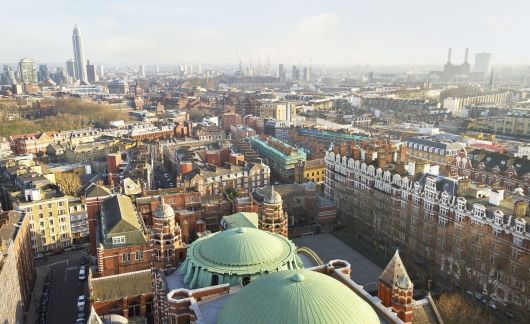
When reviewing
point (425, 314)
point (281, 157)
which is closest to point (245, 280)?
point (425, 314)

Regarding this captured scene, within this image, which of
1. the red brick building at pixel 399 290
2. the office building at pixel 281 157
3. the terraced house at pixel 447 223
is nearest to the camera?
the red brick building at pixel 399 290

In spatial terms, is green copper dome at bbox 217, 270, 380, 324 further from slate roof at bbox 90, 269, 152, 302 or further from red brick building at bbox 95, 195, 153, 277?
red brick building at bbox 95, 195, 153, 277

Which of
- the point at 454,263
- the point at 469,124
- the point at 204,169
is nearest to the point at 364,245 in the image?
the point at 454,263

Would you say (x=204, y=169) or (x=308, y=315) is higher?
(x=308, y=315)

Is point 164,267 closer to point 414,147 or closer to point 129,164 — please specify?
point 129,164

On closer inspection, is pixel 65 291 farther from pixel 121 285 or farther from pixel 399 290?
pixel 399 290

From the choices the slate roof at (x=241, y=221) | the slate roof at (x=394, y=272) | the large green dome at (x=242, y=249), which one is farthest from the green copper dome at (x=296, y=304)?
Result: the slate roof at (x=241, y=221)

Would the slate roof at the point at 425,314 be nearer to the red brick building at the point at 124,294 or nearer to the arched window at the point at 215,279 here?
the arched window at the point at 215,279
